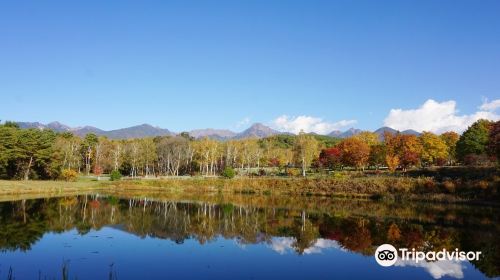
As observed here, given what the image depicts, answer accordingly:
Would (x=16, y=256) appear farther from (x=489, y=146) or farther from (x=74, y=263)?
(x=489, y=146)

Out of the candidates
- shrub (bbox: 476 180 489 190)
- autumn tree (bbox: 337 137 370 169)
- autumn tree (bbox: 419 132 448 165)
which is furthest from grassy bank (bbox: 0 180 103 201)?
autumn tree (bbox: 419 132 448 165)

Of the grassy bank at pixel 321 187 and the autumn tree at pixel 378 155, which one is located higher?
the autumn tree at pixel 378 155

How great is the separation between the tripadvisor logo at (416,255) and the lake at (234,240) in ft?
1.85

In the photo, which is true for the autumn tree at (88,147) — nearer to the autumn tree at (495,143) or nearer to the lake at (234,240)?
the lake at (234,240)

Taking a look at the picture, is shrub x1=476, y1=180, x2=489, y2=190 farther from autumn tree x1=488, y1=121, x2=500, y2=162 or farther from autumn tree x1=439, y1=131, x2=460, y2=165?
autumn tree x1=439, y1=131, x2=460, y2=165

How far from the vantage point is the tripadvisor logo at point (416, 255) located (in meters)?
20.7

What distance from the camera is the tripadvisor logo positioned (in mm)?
20672

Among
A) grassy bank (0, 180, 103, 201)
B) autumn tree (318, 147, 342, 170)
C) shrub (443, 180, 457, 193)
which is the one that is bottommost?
grassy bank (0, 180, 103, 201)

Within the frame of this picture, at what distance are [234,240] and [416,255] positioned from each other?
434 inches

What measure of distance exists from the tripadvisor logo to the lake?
56cm

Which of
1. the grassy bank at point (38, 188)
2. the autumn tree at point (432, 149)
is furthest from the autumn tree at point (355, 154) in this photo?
the grassy bank at point (38, 188)

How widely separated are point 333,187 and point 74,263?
146 ft

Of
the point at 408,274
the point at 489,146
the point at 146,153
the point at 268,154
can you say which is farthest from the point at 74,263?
the point at 268,154

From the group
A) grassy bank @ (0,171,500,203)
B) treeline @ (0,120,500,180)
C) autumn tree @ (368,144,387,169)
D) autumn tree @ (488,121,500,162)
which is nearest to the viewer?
grassy bank @ (0,171,500,203)
